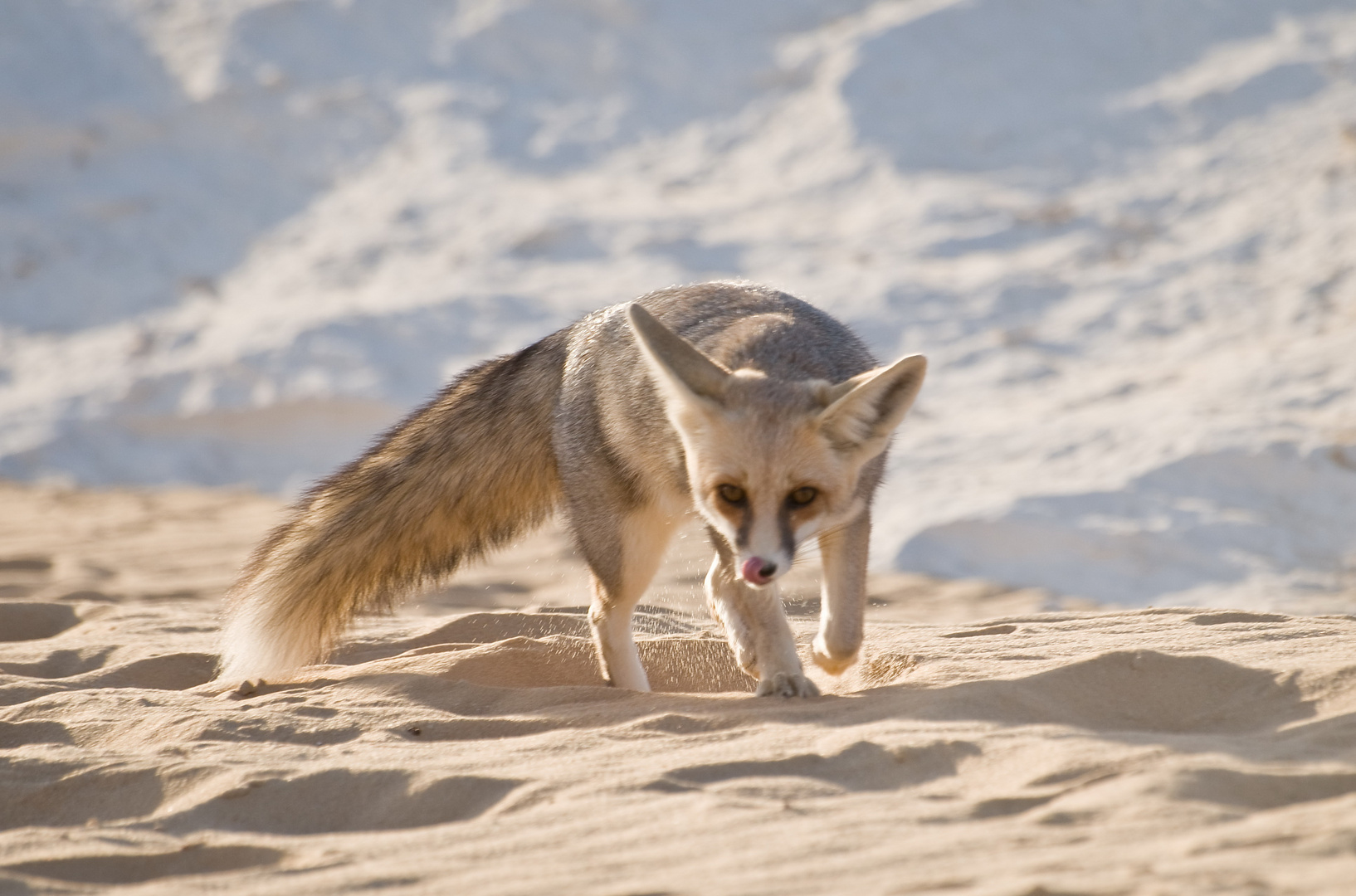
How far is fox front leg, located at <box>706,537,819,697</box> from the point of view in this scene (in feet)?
11.9

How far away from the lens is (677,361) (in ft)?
11.3

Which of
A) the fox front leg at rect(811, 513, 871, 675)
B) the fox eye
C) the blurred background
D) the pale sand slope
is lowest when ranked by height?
the pale sand slope

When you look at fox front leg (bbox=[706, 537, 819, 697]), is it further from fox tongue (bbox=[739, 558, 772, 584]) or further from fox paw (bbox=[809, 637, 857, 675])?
fox tongue (bbox=[739, 558, 772, 584])

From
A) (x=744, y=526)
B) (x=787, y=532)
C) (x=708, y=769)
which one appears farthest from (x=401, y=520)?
(x=708, y=769)

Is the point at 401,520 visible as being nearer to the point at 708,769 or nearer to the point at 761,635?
the point at 761,635

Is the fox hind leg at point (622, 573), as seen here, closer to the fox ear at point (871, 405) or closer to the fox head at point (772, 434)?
the fox head at point (772, 434)

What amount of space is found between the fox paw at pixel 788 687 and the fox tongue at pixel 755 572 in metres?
0.53

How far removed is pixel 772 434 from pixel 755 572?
1.32 feet

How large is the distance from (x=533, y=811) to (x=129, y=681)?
2.28 meters

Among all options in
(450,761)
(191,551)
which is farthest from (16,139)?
(450,761)

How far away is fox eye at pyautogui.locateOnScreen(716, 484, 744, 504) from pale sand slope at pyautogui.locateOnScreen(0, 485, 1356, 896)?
0.53 meters

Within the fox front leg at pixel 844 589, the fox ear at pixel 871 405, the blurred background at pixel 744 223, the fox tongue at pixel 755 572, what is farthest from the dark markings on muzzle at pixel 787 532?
the blurred background at pixel 744 223

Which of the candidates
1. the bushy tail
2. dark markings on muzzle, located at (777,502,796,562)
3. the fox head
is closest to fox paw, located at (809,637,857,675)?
the fox head

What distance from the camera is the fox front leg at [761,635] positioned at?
3627 millimetres
